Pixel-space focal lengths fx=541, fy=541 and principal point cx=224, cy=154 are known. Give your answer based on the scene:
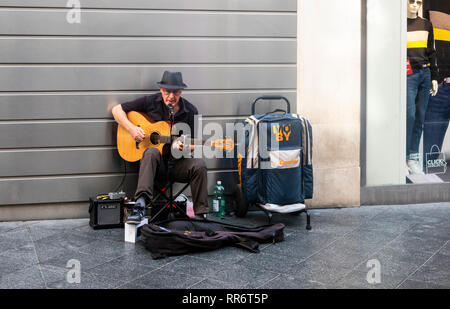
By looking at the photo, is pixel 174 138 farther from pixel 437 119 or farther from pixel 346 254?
pixel 437 119

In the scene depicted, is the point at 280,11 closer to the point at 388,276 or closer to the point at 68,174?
the point at 68,174

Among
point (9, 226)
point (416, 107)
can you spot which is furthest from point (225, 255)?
point (416, 107)

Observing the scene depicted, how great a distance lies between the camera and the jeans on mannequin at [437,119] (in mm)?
6305

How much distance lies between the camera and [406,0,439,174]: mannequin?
6121 millimetres

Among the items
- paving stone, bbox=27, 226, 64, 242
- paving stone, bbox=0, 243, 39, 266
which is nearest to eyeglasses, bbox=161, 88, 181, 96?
paving stone, bbox=27, 226, 64, 242

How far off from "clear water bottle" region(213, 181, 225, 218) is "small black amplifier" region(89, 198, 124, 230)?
997 mm

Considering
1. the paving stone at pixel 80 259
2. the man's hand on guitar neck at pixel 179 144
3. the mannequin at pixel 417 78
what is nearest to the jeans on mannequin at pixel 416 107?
the mannequin at pixel 417 78

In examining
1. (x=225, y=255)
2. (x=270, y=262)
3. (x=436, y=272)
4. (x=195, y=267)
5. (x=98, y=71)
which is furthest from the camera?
(x=98, y=71)

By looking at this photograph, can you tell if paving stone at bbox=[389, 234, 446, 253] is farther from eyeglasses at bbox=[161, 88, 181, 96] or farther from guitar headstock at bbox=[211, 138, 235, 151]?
eyeglasses at bbox=[161, 88, 181, 96]

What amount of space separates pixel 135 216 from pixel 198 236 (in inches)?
24.0

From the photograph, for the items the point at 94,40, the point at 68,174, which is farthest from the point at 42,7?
the point at 68,174

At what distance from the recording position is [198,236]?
430 cm
